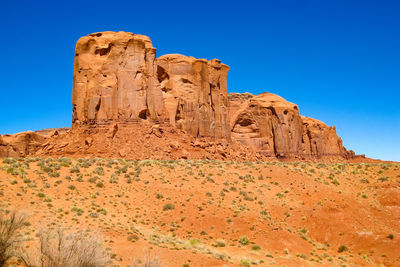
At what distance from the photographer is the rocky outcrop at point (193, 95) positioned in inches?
1964

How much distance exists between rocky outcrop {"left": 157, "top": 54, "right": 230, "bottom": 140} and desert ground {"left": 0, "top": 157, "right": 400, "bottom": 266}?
1856cm

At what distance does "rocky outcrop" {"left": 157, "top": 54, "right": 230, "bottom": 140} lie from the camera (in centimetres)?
4988

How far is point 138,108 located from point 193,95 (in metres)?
11.4

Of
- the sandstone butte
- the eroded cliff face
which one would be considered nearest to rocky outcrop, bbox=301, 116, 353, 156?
the eroded cliff face

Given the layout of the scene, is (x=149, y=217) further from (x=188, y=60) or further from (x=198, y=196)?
(x=188, y=60)

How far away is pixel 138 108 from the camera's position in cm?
4275

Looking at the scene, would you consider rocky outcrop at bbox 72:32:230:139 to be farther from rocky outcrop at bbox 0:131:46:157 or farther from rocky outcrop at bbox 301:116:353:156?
rocky outcrop at bbox 301:116:353:156

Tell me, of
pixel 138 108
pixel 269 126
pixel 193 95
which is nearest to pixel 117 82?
pixel 138 108

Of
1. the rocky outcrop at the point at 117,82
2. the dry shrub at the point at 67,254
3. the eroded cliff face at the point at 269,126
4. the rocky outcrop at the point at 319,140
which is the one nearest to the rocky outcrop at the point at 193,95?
the rocky outcrop at the point at 117,82

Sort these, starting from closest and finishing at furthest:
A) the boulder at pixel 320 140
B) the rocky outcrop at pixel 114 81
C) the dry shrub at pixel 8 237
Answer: the dry shrub at pixel 8 237, the rocky outcrop at pixel 114 81, the boulder at pixel 320 140

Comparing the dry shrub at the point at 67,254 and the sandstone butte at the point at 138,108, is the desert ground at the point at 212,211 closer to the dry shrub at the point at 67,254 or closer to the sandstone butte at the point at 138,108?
the dry shrub at the point at 67,254

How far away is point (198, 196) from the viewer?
81.4 ft

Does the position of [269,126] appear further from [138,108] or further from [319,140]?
[138,108]

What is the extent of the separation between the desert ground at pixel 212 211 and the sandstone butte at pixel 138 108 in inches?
381
